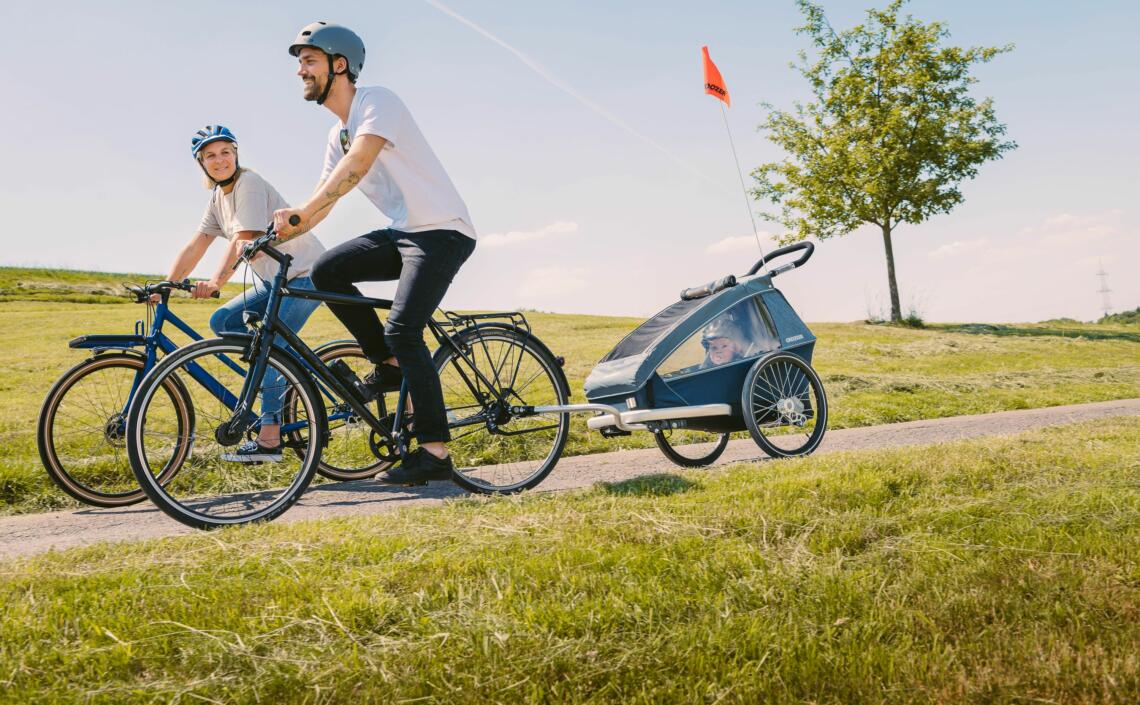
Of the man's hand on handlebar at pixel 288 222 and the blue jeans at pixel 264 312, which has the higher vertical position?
the man's hand on handlebar at pixel 288 222

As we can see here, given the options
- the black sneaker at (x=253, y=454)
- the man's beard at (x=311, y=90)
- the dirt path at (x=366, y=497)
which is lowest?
the dirt path at (x=366, y=497)

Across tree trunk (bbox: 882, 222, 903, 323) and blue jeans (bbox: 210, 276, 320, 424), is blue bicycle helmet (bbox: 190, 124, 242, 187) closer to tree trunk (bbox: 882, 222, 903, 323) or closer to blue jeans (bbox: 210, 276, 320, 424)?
blue jeans (bbox: 210, 276, 320, 424)

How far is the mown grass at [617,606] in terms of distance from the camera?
2.61 m

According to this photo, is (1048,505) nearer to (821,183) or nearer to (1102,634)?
(1102,634)

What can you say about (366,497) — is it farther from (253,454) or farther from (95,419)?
(95,419)

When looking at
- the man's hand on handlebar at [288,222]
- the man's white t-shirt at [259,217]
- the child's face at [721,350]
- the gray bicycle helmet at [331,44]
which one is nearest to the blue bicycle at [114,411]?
the man's white t-shirt at [259,217]

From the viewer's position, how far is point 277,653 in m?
2.80

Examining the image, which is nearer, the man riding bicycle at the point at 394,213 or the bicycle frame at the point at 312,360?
the man riding bicycle at the point at 394,213

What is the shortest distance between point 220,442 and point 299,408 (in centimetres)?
118

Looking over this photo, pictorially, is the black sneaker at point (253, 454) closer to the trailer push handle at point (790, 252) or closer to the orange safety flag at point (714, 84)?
the trailer push handle at point (790, 252)

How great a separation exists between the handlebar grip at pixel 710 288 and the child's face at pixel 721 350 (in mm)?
376

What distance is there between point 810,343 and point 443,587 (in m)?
4.50

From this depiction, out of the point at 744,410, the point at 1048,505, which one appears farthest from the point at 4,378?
the point at 1048,505

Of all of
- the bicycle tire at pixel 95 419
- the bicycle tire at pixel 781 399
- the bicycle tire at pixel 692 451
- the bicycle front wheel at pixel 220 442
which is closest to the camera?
the bicycle front wheel at pixel 220 442
